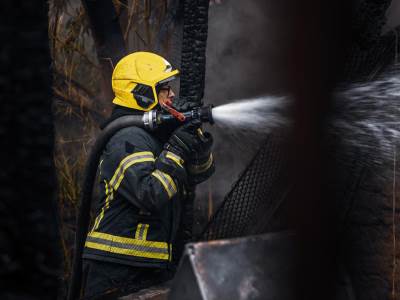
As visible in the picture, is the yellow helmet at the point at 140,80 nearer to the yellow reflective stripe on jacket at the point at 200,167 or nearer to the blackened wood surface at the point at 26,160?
the yellow reflective stripe on jacket at the point at 200,167

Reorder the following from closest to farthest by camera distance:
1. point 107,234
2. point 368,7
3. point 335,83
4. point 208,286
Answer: point 335,83, point 208,286, point 368,7, point 107,234

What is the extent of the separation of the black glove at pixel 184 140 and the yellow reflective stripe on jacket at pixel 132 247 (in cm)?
48

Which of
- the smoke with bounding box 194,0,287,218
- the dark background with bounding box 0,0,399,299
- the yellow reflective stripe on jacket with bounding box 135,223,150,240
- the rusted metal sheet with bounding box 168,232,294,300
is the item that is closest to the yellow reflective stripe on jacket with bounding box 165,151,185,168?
the yellow reflective stripe on jacket with bounding box 135,223,150,240

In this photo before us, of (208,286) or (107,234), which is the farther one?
(107,234)

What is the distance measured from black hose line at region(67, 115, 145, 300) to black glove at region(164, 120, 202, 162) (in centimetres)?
18

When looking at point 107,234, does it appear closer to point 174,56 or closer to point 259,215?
point 259,215

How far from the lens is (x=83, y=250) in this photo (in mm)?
3627

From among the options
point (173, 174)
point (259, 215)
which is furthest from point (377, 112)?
point (173, 174)

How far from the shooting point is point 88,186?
359 cm

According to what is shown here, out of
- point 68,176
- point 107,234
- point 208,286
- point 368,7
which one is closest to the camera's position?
point 208,286

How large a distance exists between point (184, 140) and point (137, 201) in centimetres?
38

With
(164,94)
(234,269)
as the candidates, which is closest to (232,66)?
(164,94)

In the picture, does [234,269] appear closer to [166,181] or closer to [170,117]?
[166,181]

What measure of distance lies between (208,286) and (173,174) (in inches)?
65.3
